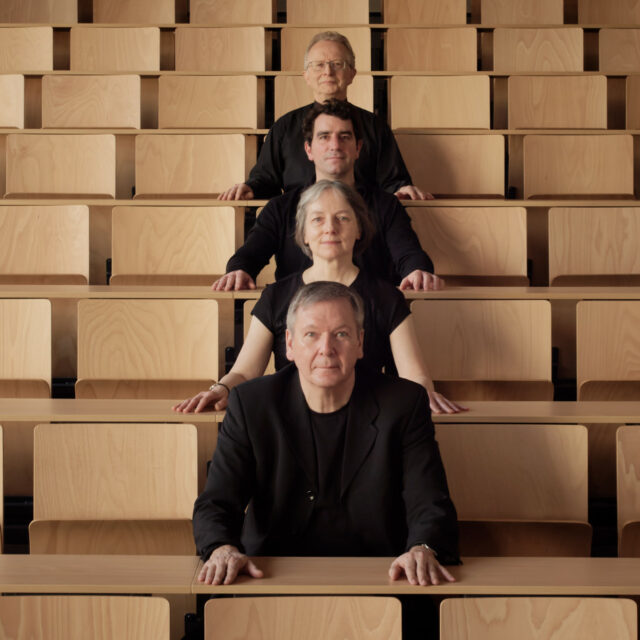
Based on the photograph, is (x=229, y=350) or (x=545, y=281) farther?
(x=545, y=281)

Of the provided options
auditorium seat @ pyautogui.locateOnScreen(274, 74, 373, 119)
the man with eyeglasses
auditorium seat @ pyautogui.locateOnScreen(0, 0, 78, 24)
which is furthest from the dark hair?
auditorium seat @ pyautogui.locateOnScreen(0, 0, 78, 24)

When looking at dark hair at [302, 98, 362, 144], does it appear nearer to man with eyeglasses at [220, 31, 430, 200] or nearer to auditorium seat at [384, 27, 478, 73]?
man with eyeglasses at [220, 31, 430, 200]

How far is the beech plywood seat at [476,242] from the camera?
1.40 metres

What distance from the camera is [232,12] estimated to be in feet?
7.05

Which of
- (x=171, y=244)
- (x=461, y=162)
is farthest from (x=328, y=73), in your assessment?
(x=171, y=244)

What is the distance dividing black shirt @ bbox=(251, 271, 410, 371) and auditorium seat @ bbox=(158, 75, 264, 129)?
795 millimetres

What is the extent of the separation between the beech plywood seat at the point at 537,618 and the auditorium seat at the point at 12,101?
1.47m

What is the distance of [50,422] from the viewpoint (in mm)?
985

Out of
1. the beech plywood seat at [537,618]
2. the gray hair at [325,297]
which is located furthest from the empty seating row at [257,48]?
the beech plywood seat at [537,618]

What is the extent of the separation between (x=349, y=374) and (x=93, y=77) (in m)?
1.21

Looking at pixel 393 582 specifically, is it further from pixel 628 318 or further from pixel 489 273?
pixel 489 273

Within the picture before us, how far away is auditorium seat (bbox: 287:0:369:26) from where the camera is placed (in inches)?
83.7

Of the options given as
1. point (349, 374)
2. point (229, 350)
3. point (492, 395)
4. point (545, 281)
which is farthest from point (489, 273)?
point (349, 374)

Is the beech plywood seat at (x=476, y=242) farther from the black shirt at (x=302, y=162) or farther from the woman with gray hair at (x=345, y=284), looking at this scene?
the woman with gray hair at (x=345, y=284)
